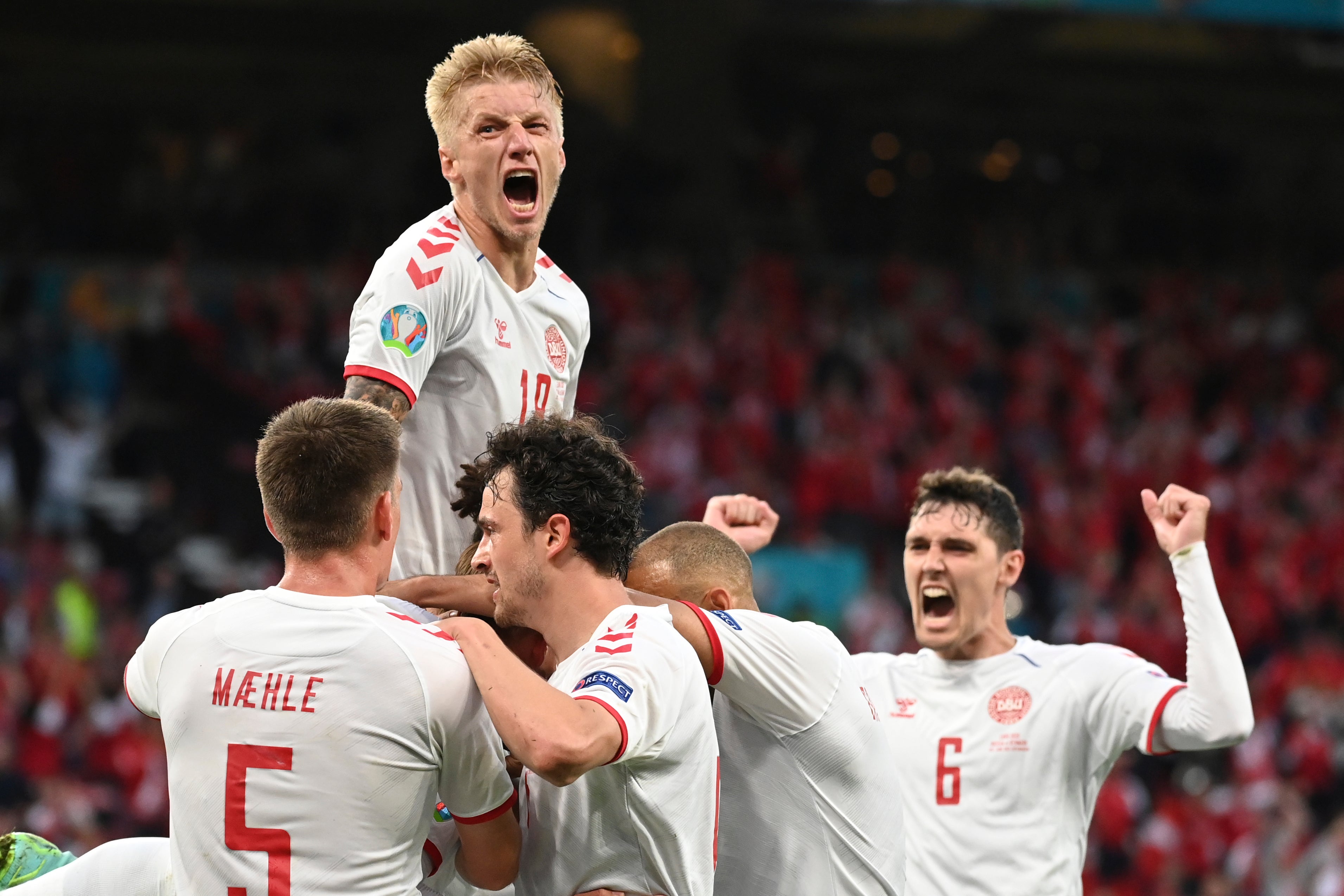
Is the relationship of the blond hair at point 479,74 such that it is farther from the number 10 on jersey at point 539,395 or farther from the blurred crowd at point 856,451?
the blurred crowd at point 856,451

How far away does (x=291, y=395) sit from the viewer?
627 inches

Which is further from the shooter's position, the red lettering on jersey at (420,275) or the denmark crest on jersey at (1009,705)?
the denmark crest on jersey at (1009,705)

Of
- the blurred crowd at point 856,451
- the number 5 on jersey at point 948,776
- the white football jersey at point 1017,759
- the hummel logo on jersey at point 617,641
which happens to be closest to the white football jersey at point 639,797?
the hummel logo on jersey at point 617,641

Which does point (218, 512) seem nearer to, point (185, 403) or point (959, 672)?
point (185, 403)

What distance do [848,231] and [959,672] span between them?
1660 cm

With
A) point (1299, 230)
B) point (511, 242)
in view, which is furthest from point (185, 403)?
point (1299, 230)

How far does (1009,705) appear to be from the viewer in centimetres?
581

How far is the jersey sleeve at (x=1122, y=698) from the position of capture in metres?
5.50

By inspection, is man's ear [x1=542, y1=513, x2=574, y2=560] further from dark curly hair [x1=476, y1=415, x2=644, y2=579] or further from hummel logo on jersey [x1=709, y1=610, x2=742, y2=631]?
hummel logo on jersey [x1=709, y1=610, x2=742, y2=631]

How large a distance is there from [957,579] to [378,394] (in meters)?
2.74

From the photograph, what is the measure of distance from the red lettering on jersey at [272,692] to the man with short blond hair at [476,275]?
40.3 inches

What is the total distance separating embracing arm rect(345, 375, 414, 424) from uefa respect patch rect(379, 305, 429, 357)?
0.35 feet

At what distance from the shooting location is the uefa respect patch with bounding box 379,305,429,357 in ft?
13.4

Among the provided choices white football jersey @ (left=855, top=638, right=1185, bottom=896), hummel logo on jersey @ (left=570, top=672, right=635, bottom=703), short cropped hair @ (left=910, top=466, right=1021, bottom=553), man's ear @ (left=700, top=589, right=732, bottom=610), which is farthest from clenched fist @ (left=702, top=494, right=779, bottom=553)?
hummel logo on jersey @ (left=570, top=672, right=635, bottom=703)
